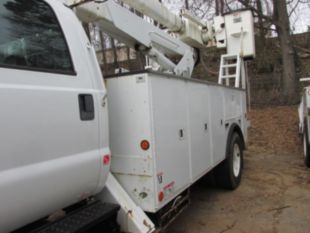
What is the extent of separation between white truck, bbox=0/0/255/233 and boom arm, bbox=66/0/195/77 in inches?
0.7

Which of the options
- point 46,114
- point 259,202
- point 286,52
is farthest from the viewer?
point 286,52

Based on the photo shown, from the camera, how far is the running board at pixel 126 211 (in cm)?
285

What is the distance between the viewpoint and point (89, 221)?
247 cm

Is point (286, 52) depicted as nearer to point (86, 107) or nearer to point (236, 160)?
point (236, 160)

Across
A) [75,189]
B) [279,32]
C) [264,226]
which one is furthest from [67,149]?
[279,32]

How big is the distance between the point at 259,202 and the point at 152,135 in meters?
2.90

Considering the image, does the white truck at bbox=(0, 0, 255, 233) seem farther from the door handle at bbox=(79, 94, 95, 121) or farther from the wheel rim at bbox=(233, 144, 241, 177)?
the wheel rim at bbox=(233, 144, 241, 177)

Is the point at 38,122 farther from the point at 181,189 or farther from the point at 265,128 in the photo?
the point at 265,128

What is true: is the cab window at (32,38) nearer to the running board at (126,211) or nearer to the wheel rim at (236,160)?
the running board at (126,211)

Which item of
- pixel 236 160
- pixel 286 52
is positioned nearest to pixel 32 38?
pixel 236 160

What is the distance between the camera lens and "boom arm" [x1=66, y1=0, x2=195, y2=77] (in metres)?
3.63

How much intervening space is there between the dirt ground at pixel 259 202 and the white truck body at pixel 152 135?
3.37 ft

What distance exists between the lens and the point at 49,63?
7.79 feet

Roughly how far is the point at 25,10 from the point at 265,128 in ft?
33.2
